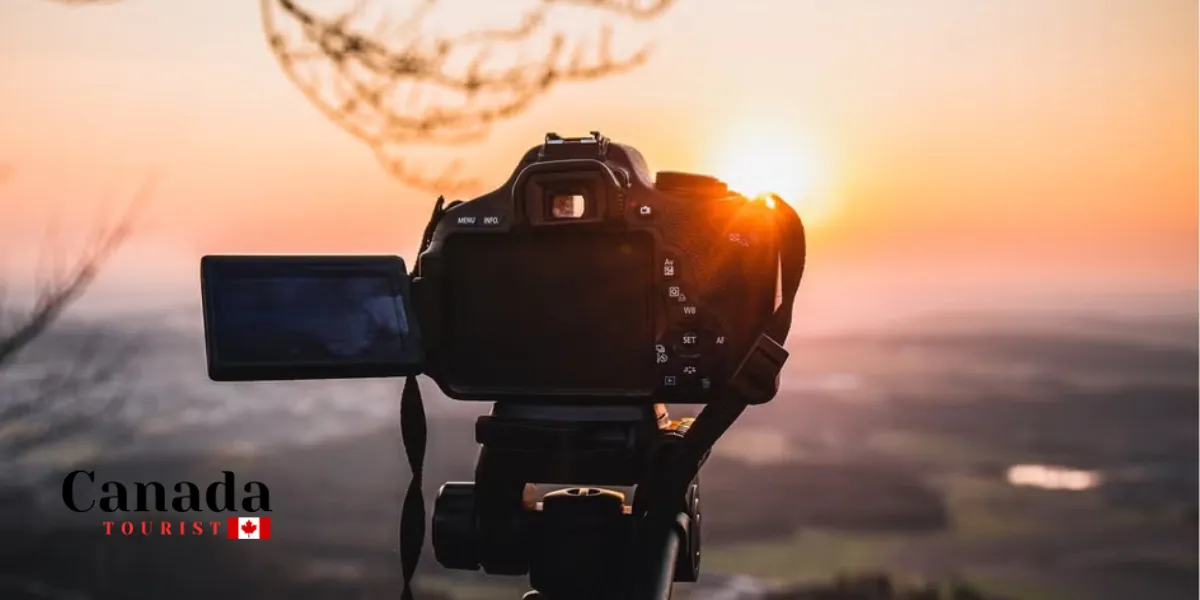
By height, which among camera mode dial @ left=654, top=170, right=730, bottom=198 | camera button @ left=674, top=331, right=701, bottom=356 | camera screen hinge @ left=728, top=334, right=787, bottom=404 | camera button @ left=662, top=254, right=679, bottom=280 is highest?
camera mode dial @ left=654, top=170, right=730, bottom=198

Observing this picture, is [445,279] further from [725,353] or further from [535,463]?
[725,353]

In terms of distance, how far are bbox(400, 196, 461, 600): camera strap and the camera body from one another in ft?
0.62

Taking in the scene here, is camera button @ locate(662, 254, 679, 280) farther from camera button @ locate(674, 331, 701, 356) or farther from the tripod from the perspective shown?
the tripod

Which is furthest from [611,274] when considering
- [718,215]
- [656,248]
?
[718,215]

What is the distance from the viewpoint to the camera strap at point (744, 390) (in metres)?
2.70

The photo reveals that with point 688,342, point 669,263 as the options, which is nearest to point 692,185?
point 669,263

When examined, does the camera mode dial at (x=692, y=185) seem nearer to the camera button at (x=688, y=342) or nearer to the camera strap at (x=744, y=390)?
the camera strap at (x=744, y=390)

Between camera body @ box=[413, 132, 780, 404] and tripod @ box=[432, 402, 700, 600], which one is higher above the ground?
camera body @ box=[413, 132, 780, 404]

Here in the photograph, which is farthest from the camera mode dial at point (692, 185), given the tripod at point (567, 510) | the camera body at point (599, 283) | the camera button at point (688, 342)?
the tripod at point (567, 510)

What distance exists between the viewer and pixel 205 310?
2.68m

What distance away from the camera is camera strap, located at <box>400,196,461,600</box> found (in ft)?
9.61

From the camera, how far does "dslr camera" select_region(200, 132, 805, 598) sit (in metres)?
2.69

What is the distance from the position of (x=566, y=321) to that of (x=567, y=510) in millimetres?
481

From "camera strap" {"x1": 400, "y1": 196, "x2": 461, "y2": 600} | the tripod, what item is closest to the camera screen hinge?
the tripod
